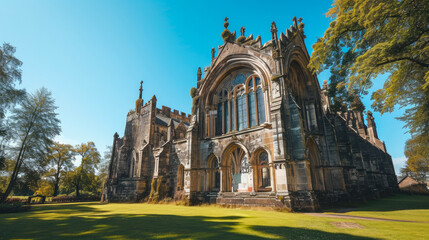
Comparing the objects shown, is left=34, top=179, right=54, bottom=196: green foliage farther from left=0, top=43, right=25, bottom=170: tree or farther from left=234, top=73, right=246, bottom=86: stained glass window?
left=234, top=73, right=246, bottom=86: stained glass window

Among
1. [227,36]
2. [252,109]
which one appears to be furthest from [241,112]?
[227,36]

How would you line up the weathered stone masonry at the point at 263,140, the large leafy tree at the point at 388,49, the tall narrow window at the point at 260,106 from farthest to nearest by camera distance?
the tall narrow window at the point at 260,106 → the weathered stone masonry at the point at 263,140 → the large leafy tree at the point at 388,49

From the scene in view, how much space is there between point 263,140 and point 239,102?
4.62 metres

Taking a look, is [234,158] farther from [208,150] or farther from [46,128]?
[46,128]

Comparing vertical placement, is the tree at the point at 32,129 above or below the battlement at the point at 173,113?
below

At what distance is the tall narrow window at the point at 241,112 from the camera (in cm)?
1603

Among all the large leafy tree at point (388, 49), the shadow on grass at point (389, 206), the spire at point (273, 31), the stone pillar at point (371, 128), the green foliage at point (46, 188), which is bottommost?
the shadow on grass at point (389, 206)

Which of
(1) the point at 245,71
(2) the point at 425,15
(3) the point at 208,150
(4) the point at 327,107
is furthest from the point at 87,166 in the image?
(2) the point at 425,15

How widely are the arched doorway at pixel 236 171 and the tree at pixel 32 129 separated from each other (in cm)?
1996

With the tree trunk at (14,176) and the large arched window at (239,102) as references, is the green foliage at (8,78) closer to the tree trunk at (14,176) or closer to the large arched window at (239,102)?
the tree trunk at (14,176)

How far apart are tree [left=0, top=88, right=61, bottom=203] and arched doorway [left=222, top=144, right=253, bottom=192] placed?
65.5 feet

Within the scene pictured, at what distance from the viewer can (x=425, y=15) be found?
6.80 m

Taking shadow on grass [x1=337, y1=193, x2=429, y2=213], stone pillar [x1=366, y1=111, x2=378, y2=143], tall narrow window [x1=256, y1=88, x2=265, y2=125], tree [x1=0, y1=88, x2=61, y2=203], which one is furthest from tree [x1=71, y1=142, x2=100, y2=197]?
stone pillar [x1=366, y1=111, x2=378, y2=143]

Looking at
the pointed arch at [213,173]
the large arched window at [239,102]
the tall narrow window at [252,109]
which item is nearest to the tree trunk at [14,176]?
the pointed arch at [213,173]
